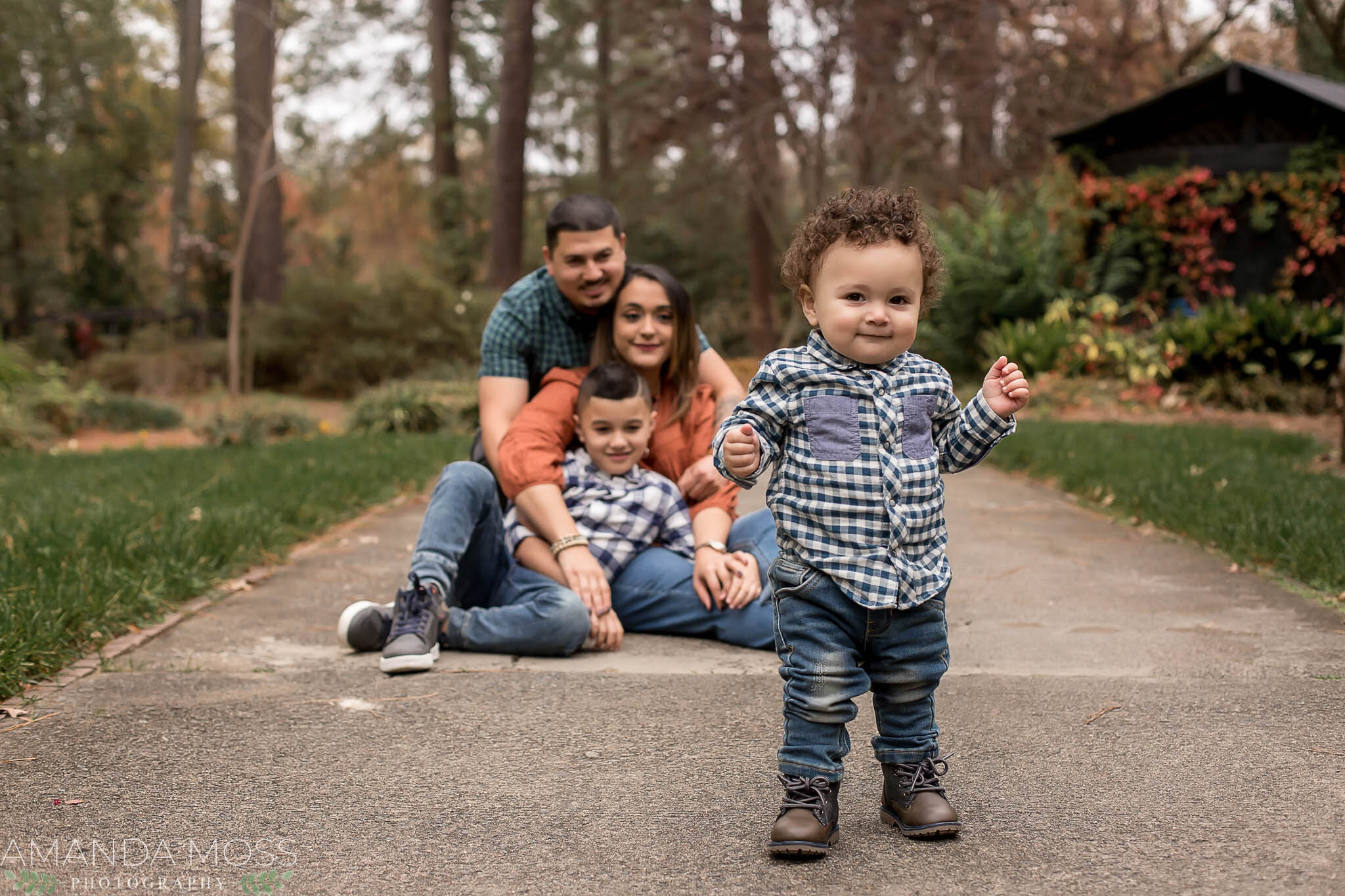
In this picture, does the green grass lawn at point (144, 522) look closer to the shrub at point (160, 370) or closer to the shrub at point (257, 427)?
the shrub at point (257, 427)

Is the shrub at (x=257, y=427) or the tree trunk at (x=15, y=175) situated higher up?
the tree trunk at (x=15, y=175)

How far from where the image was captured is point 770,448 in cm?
224

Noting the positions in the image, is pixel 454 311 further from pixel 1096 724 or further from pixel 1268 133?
pixel 1096 724

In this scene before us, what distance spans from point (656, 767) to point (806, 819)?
0.55 metres

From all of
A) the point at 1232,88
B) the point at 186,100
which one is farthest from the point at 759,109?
the point at 186,100

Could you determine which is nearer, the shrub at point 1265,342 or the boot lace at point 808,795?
the boot lace at point 808,795

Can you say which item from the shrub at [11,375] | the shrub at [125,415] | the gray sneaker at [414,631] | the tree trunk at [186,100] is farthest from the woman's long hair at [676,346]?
the tree trunk at [186,100]

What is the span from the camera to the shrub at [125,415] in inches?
461

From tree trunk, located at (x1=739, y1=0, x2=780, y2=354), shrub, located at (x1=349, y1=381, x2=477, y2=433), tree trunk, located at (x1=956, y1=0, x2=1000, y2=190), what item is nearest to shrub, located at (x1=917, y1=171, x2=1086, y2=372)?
tree trunk, located at (x1=956, y1=0, x2=1000, y2=190)

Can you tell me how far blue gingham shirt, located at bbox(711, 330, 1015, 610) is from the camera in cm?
216

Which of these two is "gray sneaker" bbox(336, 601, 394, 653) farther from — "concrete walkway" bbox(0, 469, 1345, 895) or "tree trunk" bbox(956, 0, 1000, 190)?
"tree trunk" bbox(956, 0, 1000, 190)

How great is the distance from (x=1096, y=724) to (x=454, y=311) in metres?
14.6

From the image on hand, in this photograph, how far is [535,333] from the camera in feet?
13.1

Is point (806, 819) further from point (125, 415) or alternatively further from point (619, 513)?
point (125, 415)
